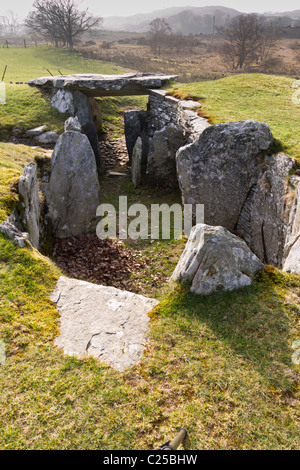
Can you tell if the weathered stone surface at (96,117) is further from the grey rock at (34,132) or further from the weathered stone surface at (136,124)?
the grey rock at (34,132)

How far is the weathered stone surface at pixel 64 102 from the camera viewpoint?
50.8 ft

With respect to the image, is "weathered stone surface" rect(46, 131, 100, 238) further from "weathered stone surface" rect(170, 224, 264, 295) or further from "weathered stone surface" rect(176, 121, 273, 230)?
"weathered stone surface" rect(170, 224, 264, 295)

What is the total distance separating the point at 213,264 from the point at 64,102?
1324cm

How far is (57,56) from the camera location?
45750 mm

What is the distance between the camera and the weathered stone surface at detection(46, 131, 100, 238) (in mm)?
10328

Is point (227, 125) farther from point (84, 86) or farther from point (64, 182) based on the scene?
point (84, 86)

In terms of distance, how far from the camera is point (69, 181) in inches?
408

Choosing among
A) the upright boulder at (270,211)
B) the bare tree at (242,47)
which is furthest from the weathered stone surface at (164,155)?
the bare tree at (242,47)

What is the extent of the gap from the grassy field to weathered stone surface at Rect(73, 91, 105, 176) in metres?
9.73

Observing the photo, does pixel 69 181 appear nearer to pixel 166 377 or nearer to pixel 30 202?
pixel 30 202

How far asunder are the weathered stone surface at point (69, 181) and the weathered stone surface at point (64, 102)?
592 centimetres
